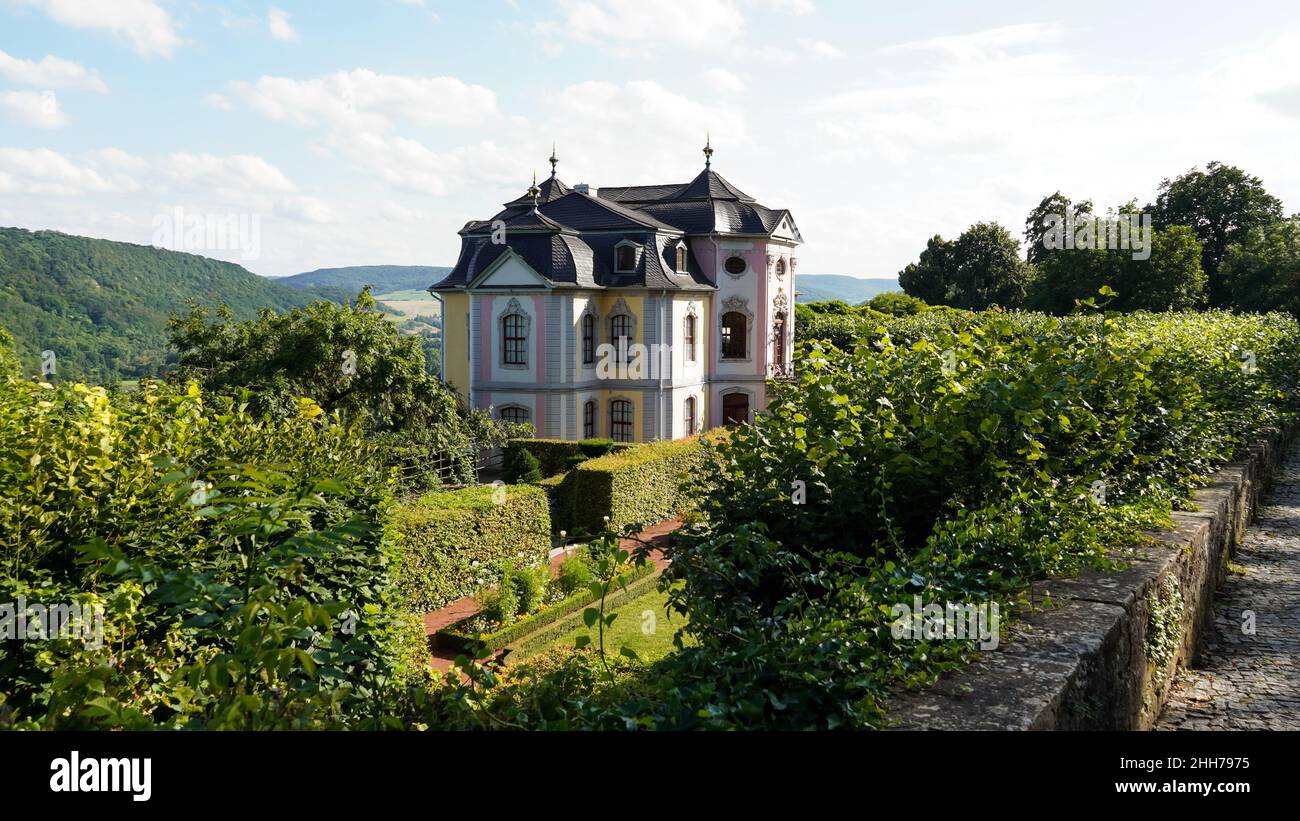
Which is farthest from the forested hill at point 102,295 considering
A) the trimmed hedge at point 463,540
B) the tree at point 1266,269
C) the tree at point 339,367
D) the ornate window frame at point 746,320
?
the tree at point 1266,269

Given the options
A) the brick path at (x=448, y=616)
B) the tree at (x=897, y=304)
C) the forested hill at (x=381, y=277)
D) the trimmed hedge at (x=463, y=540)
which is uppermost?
the forested hill at (x=381, y=277)

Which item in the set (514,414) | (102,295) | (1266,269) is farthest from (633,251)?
(102,295)

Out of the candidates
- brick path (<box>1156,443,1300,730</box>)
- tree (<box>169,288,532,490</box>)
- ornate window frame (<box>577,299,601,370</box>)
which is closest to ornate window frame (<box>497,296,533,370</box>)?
ornate window frame (<box>577,299,601,370</box>)

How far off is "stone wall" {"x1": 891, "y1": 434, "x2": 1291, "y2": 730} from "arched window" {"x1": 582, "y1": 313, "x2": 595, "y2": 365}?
3003 cm

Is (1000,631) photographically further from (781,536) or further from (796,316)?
(796,316)

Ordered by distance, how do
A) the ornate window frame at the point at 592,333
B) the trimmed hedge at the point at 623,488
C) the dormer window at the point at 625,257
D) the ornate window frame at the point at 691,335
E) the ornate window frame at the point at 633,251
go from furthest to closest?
the ornate window frame at the point at 691,335, the dormer window at the point at 625,257, the ornate window frame at the point at 633,251, the ornate window frame at the point at 592,333, the trimmed hedge at the point at 623,488

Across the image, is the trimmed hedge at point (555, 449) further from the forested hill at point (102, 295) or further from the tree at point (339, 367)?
the forested hill at point (102, 295)

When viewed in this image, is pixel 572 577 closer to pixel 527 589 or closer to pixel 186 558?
pixel 527 589

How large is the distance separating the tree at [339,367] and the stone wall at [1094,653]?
18.9 m

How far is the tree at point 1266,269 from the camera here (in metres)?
45.7

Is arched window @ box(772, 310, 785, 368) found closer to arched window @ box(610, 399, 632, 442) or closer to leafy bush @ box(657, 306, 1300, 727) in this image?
arched window @ box(610, 399, 632, 442)

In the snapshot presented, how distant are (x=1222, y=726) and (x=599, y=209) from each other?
3528 cm

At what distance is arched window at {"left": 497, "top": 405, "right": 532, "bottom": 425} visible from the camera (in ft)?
117
